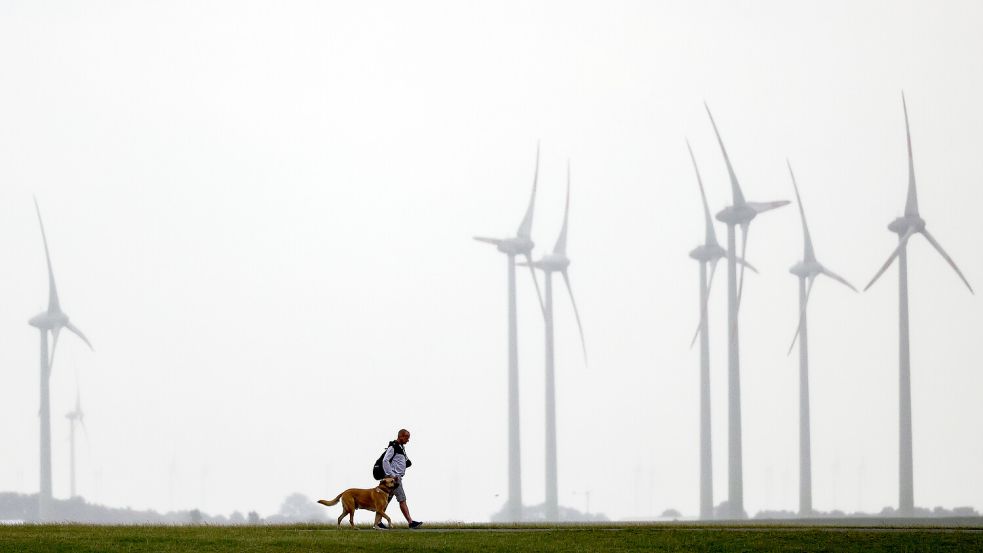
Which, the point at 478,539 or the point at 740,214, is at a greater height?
the point at 740,214

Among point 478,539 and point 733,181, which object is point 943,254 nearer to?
point 733,181

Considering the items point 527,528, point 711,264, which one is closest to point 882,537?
point 527,528

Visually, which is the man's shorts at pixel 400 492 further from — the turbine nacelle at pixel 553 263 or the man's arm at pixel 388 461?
the turbine nacelle at pixel 553 263

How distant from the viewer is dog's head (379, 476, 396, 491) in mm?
51656

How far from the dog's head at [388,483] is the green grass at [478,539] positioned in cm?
128

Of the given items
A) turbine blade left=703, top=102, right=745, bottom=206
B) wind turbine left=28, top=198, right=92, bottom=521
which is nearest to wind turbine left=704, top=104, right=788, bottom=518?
turbine blade left=703, top=102, right=745, bottom=206

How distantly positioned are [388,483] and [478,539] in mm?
4437

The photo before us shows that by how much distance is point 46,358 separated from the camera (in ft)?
575

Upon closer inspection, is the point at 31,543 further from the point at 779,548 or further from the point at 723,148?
the point at 723,148

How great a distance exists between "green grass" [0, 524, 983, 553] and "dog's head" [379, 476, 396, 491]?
1.28m

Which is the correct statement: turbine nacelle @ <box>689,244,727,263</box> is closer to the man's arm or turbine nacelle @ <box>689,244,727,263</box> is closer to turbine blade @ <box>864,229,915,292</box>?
turbine blade @ <box>864,229,915,292</box>

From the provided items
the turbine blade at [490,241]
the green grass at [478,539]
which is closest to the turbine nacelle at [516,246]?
the turbine blade at [490,241]

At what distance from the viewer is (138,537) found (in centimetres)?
4909

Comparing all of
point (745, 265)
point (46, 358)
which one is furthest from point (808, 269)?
point (46, 358)
